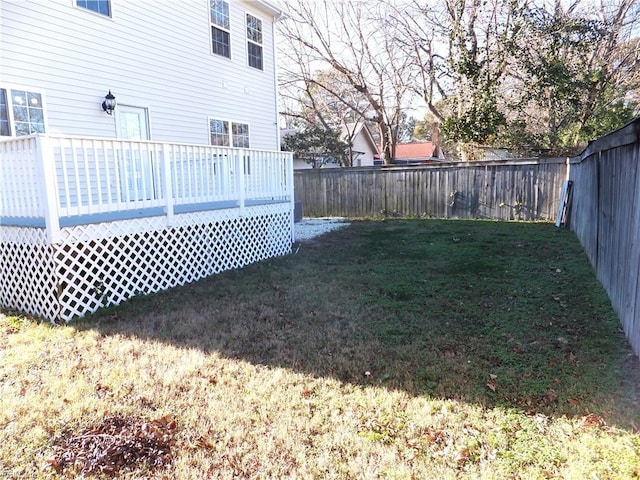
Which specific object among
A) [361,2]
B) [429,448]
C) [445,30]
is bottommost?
[429,448]

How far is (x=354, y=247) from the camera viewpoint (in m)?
8.22

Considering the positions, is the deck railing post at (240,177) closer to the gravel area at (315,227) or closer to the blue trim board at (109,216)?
the blue trim board at (109,216)

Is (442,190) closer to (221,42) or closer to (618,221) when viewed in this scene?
(221,42)

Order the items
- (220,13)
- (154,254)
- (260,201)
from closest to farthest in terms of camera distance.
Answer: (154,254) → (260,201) → (220,13)

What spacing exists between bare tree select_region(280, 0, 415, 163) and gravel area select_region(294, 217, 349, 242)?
325 inches

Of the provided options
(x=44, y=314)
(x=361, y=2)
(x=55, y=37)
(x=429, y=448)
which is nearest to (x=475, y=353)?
(x=429, y=448)

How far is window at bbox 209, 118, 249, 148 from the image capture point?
9234mm

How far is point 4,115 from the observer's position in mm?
5691

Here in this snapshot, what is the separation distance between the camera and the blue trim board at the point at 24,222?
14.4 feet

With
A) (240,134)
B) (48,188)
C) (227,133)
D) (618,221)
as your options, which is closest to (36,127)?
(48,188)

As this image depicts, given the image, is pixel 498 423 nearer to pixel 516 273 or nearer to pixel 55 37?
pixel 516 273

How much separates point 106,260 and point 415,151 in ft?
102

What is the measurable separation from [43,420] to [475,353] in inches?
123

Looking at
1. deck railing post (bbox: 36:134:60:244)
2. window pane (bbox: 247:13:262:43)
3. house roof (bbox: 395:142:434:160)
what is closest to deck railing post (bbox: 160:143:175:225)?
deck railing post (bbox: 36:134:60:244)
